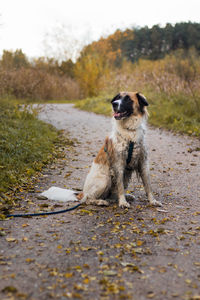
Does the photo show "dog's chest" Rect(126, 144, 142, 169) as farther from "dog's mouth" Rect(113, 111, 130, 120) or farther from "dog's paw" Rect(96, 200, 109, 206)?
"dog's paw" Rect(96, 200, 109, 206)

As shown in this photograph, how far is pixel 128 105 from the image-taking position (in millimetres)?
4527

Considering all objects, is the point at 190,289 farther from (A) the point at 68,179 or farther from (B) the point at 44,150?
(B) the point at 44,150

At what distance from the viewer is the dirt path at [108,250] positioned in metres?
2.60

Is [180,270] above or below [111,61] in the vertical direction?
below

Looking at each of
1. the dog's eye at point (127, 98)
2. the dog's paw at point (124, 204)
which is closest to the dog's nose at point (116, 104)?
the dog's eye at point (127, 98)

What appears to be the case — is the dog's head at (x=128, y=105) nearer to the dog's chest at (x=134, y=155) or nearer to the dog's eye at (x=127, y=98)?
the dog's eye at (x=127, y=98)

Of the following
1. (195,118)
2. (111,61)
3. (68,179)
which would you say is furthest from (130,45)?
(68,179)

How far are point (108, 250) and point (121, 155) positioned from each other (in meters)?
1.60

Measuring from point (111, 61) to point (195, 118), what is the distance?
13433 millimetres

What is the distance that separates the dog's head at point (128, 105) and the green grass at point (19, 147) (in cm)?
228

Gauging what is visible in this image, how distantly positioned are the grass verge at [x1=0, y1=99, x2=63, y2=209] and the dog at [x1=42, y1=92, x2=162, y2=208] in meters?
1.36

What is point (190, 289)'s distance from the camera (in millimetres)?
2596

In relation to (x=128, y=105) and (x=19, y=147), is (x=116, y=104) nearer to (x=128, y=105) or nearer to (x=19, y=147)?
(x=128, y=105)

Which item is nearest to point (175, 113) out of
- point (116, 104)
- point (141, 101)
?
point (141, 101)
